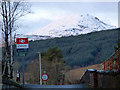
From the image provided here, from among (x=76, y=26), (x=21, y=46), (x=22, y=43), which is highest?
(x=76, y=26)

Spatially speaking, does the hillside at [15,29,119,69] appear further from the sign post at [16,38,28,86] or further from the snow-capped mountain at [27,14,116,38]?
the sign post at [16,38,28,86]

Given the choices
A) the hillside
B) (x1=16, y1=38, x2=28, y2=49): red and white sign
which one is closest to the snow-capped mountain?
the hillside

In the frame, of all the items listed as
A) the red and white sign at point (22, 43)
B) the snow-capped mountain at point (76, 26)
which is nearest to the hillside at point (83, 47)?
the snow-capped mountain at point (76, 26)

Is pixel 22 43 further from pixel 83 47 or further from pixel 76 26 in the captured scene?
pixel 76 26

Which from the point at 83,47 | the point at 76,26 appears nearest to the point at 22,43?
the point at 83,47

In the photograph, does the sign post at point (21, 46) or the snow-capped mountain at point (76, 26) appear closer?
the sign post at point (21, 46)

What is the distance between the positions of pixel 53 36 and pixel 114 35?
22.1 meters

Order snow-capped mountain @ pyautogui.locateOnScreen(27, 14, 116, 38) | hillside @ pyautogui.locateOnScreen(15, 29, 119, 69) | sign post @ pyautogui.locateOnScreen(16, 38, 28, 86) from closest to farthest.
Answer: sign post @ pyautogui.locateOnScreen(16, 38, 28, 86) < hillside @ pyautogui.locateOnScreen(15, 29, 119, 69) < snow-capped mountain @ pyautogui.locateOnScreen(27, 14, 116, 38)

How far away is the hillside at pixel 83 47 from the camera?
75.3 metres

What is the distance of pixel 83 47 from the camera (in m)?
89.2

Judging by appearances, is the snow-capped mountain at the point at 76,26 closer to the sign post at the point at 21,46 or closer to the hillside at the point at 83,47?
the hillside at the point at 83,47

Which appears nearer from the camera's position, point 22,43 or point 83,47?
point 22,43

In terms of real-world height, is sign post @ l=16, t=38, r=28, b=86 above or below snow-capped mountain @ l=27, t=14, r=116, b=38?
below

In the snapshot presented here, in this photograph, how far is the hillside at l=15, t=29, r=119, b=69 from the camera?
75.3 meters
